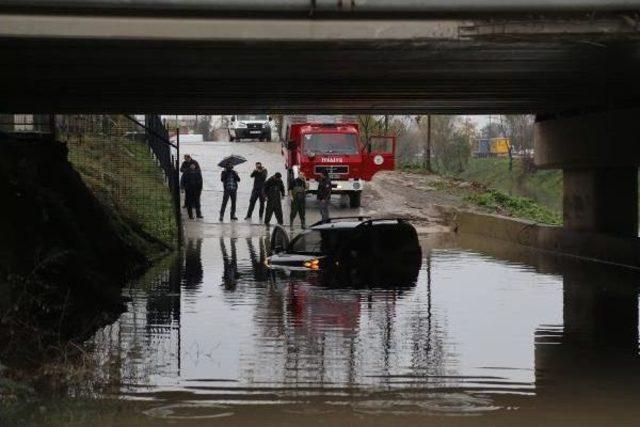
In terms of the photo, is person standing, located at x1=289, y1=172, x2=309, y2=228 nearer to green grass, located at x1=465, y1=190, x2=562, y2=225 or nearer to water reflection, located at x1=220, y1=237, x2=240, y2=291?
water reflection, located at x1=220, y1=237, x2=240, y2=291

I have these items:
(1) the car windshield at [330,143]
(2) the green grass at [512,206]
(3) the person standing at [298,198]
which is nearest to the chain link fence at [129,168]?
(3) the person standing at [298,198]

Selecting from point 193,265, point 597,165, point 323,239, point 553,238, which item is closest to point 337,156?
point 553,238

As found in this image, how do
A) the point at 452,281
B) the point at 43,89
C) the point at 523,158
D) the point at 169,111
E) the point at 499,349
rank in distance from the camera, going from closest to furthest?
1. the point at 499,349
2. the point at 43,89
3. the point at 452,281
4. the point at 169,111
5. the point at 523,158

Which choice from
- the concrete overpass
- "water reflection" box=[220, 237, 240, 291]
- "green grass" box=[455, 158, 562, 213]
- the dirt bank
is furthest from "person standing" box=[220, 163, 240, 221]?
"green grass" box=[455, 158, 562, 213]

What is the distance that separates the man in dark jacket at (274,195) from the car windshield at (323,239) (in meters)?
12.0

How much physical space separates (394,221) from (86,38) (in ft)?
47.2

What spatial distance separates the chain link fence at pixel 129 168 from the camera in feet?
103

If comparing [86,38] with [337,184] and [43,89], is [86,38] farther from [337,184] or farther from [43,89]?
[337,184]

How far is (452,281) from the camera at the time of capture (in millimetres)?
22844

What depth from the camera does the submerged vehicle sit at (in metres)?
23.9

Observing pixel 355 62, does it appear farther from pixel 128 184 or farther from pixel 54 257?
pixel 128 184

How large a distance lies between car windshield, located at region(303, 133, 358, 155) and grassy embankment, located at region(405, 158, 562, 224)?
582 centimetres

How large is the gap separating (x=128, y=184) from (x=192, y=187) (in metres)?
4.56

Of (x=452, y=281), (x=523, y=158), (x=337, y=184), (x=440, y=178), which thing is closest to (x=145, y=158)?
(x=337, y=184)
